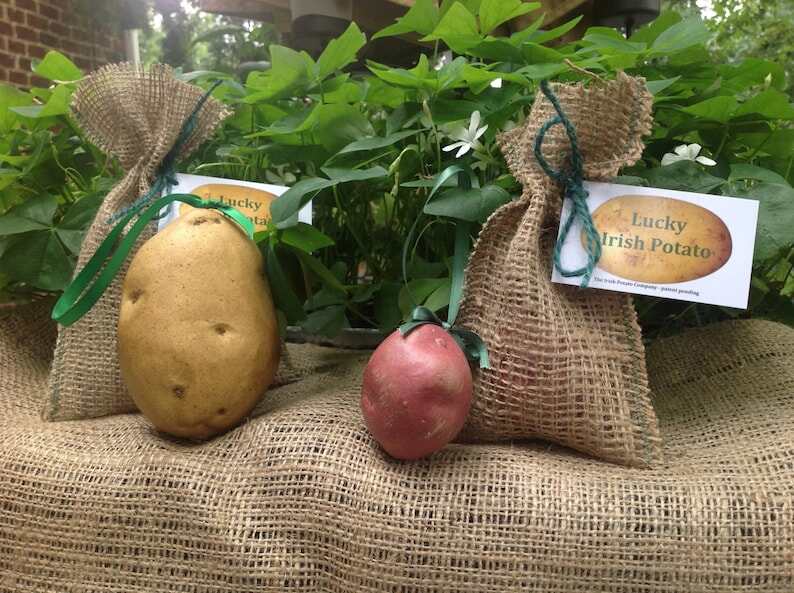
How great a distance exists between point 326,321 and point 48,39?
11.1 ft

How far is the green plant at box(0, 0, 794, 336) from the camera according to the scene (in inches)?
23.3

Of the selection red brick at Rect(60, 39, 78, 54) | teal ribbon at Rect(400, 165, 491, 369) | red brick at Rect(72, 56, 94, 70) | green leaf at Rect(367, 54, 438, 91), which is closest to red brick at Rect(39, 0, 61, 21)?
red brick at Rect(60, 39, 78, 54)

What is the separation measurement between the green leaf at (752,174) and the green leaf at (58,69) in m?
0.80

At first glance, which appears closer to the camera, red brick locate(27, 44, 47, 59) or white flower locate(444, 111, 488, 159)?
white flower locate(444, 111, 488, 159)

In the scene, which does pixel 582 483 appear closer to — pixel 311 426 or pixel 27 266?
pixel 311 426

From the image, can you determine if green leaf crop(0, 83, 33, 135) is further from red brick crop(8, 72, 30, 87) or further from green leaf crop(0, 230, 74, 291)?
red brick crop(8, 72, 30, 87)

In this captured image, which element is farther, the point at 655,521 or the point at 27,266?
the point at 27,266

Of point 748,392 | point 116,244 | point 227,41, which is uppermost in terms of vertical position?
point 227,41

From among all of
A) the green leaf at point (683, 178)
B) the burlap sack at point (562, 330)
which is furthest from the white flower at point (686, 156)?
the burlap sack at point (562, 330)

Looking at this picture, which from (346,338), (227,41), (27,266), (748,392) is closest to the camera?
(748,392)

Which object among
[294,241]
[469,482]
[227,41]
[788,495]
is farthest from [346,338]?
[227,41]

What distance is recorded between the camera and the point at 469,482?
473 millimetres

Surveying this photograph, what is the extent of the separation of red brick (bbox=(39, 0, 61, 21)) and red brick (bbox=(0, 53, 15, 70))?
0.37m

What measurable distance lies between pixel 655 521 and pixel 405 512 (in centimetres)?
19
